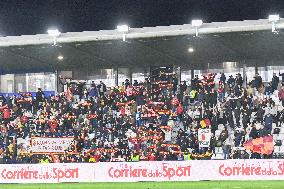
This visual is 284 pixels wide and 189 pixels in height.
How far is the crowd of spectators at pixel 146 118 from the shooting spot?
30125mm

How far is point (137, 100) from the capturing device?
3475 cm

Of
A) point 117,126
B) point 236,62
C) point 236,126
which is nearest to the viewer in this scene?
point 236,126

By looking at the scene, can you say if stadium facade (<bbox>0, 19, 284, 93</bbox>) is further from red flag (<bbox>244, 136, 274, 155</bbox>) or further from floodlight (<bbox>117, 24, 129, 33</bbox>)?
red flag (<bbox>244, 136, 274, 155</bbox>)

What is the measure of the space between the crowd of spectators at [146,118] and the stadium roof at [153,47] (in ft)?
4.89

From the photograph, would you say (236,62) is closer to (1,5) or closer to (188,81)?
(188,81)

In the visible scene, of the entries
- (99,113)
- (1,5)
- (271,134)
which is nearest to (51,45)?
(99,113)

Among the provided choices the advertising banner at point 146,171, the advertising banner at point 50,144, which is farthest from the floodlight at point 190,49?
the advertising banner at point 146,171

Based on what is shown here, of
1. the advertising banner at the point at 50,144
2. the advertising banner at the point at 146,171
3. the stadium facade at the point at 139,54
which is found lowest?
the advertising banner at the point at 146,171

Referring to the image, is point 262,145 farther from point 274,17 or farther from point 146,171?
point 274,17

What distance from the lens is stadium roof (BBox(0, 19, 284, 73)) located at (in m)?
28.9

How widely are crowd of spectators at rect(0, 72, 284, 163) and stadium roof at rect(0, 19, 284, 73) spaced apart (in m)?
1.49

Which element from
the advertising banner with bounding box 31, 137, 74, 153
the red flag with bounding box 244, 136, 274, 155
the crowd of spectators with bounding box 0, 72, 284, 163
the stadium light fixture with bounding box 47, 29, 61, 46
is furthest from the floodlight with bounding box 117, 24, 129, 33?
the red flag with bounding box 244, 136, 274, 155

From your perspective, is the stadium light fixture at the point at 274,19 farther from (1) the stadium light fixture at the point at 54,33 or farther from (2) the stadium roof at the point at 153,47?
(1) the stadium light fixture at the point at 54,33

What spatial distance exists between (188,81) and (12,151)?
11.4 metres
